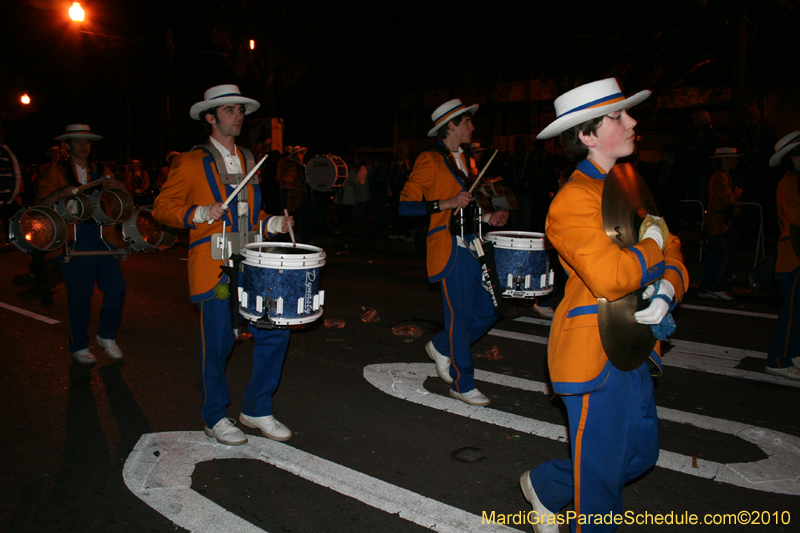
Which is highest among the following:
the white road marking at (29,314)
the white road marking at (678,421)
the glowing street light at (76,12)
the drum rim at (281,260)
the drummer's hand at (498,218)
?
the glowing street light at (76,12)

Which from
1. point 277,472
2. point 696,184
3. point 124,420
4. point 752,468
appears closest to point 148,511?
point 277,472

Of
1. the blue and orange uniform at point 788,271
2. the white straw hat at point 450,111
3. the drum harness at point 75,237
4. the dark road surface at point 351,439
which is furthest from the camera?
the drum harness at point 75,237

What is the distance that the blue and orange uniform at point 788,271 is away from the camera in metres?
5.44

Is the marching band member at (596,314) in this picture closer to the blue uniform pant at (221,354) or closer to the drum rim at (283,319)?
the drum rim at (283,319)

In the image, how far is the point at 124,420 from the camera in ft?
15.7

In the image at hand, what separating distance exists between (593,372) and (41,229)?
5.53 meters

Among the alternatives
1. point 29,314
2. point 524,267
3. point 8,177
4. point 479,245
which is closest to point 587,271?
point 524,267

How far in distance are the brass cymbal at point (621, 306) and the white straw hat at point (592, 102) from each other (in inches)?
10.1

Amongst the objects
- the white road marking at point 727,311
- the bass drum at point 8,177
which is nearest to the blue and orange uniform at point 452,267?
the white road marking at point 727,311

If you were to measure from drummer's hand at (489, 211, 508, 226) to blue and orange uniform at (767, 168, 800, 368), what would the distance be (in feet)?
8.62

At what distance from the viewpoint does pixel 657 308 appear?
8.06 ft

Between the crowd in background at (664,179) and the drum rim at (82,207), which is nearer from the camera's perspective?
the drum rim at (82,207)

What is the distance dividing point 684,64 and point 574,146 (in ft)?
65.0

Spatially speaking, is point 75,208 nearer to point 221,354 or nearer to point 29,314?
point 221,354
